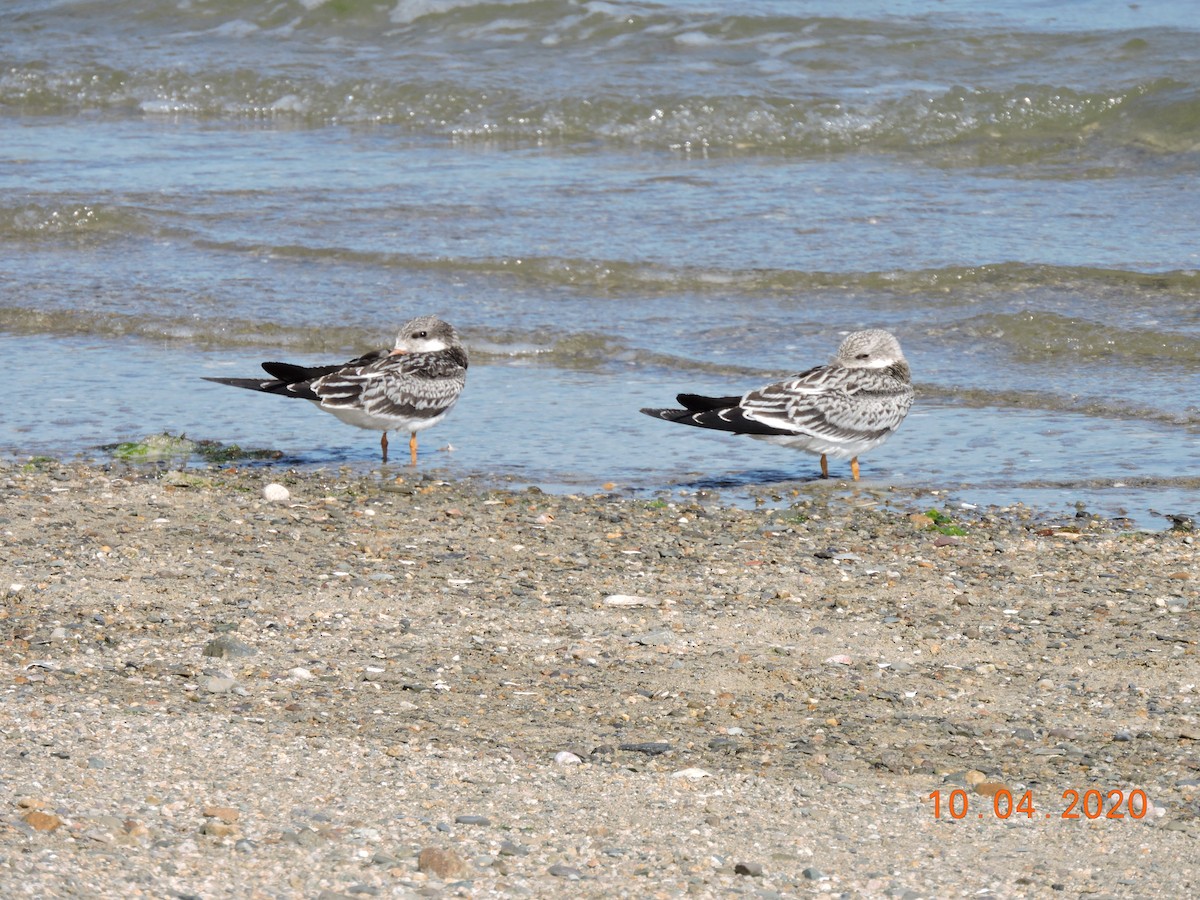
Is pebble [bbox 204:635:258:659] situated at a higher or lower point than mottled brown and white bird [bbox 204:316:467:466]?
lower

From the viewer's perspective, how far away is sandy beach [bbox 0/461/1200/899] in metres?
4.09

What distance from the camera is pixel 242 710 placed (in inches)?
200

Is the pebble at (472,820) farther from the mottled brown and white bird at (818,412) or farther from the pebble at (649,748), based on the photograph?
the mottled brown and white bird at (818,412)

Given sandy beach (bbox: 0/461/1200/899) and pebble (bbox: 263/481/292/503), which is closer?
sandy beach (bbox: 0/461/1200/899)

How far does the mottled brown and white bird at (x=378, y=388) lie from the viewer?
8461mm

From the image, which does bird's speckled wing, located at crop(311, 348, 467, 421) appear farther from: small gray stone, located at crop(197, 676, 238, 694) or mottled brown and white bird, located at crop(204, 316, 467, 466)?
small gray stone, located at crop(197, 676, 238, 694)

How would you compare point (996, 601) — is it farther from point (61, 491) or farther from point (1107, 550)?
point (61, 491)

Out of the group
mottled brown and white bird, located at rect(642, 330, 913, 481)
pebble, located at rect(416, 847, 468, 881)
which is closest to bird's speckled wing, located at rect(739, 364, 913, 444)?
mottled brown and white bird, located at rect(642, 330, 913, 481)

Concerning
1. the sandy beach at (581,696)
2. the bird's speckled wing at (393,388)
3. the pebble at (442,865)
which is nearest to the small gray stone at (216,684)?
the sandy beach at (581,696)

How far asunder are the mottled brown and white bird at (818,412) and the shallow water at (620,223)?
28 centimetres
